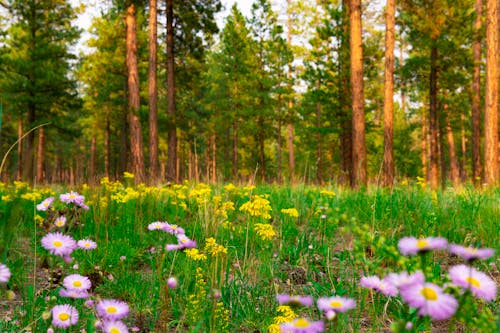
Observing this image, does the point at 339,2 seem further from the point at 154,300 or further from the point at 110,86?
the point at 154,300

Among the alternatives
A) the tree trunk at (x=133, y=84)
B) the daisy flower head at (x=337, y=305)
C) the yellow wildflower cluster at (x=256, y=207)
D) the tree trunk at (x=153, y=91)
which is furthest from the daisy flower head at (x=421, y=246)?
the tree trunk at (x=153, y=91)

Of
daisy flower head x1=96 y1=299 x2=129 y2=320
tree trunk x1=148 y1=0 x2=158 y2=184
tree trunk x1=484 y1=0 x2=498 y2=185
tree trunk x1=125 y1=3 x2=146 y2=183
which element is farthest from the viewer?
tree trunk x1=148 y1=0 x2=158 y2=184

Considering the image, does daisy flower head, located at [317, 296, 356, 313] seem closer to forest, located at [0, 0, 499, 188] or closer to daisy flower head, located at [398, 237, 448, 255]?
daisy flower head, located at [398, 237, 448, 255]

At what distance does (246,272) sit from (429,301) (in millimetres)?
1896

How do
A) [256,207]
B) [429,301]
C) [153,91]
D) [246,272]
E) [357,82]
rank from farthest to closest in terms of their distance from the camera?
[153,91] → [357,82] → [256,207] → [246,272] → [429,301]

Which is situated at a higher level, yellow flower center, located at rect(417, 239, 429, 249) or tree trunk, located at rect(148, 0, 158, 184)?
tree trunk, located at rect(148, 0, 158, 184)

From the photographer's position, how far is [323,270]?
284 centimetres

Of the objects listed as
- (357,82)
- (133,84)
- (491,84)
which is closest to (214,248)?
(357,82)

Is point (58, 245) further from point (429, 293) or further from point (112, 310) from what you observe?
point (429, 293)

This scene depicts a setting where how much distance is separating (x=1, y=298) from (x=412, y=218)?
329 cm

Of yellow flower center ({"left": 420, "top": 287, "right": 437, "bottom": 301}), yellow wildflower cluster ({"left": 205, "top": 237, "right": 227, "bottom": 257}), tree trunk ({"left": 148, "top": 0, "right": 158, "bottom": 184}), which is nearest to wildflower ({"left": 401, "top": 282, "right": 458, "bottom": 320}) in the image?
yellow flower center ({"left": 420, "top": 287, "right": 437, "bottom": 301})

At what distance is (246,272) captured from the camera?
2477 millimetres

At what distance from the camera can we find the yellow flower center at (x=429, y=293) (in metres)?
0.67

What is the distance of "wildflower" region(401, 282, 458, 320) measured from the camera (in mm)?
636
